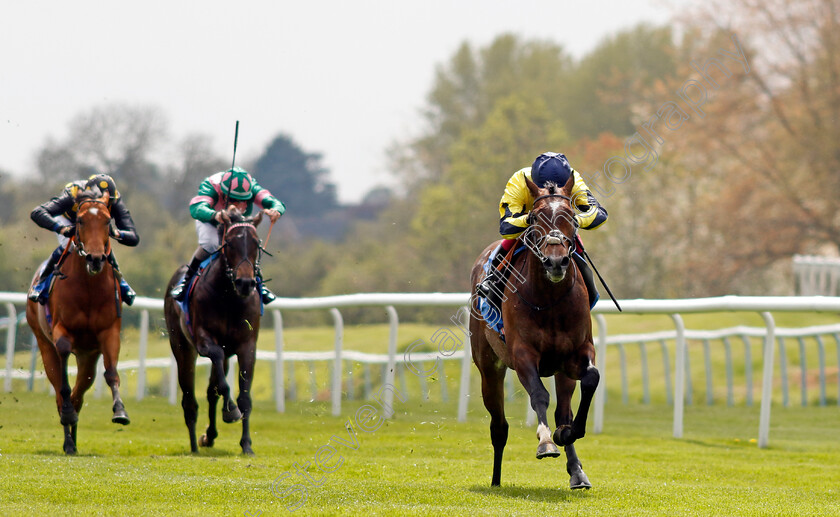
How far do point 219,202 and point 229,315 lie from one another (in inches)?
39.8

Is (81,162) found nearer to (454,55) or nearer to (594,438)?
(594,438)

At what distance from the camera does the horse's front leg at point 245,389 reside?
7.97 metres

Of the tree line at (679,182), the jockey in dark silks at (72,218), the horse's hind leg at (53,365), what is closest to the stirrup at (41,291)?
the jockey in dark silks at (72,218)

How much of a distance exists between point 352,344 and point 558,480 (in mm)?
13486

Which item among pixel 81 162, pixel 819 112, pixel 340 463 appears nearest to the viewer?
pixel 340 463

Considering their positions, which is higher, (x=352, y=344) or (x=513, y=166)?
(x=513, y=166)

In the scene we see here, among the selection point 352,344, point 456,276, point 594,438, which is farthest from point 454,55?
point 594,438

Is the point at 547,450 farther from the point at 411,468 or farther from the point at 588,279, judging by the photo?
the point at 411,468

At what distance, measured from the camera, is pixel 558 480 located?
6.91 metres

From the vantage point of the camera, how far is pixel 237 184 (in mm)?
8555

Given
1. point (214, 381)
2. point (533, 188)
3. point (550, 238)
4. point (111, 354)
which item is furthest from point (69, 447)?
point (550, 238)

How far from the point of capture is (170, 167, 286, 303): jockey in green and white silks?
8.45 metres

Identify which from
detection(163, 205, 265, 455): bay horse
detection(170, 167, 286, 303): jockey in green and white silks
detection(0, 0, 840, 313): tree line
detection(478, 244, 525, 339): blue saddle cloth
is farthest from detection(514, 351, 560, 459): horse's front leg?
detection(0, 0, 840, 313): tree line

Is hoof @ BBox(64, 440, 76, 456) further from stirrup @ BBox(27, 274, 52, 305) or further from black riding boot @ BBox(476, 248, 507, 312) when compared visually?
black riding boot @ BBox(476, 248, 507, 312)
